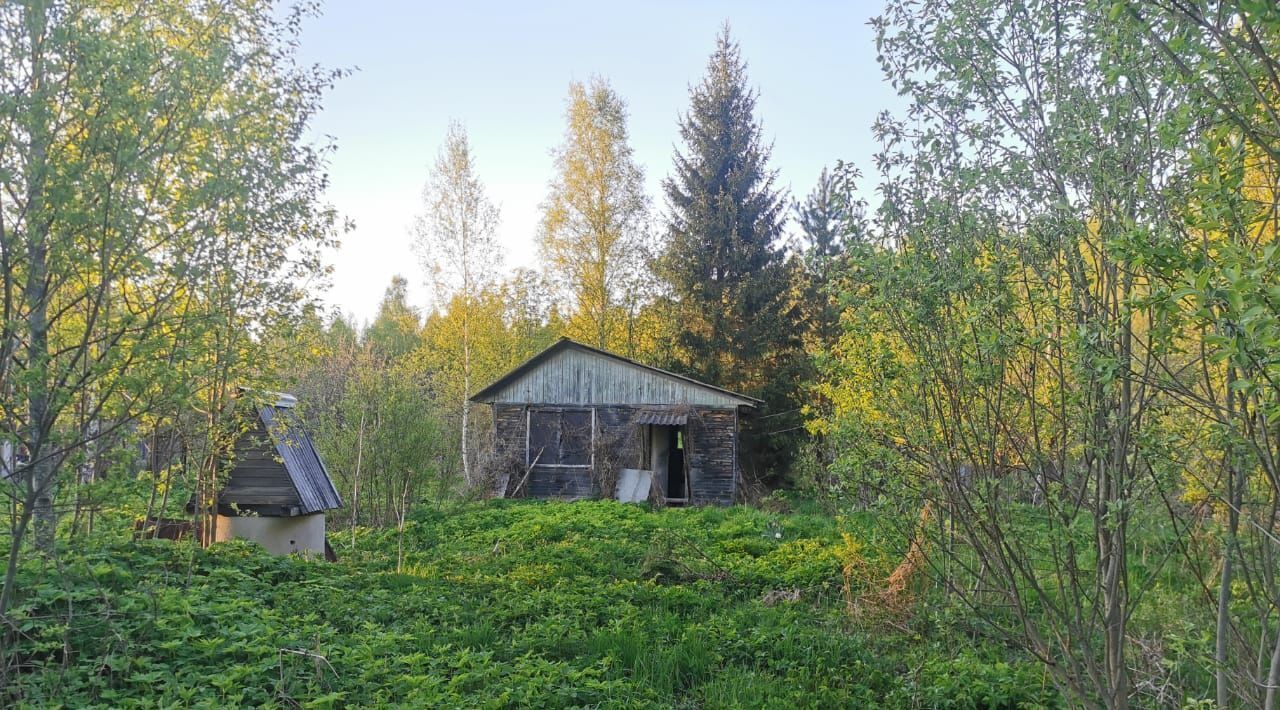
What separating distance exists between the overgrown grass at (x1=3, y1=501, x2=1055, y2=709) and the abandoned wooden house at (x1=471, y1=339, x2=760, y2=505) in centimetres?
947

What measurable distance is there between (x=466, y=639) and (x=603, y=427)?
1307 centimetres

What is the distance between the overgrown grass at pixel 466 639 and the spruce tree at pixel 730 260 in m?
13.9

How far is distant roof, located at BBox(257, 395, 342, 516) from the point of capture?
8.90 metres

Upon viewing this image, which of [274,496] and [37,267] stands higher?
[37,267]

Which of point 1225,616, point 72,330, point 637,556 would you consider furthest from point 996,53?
point 637,556

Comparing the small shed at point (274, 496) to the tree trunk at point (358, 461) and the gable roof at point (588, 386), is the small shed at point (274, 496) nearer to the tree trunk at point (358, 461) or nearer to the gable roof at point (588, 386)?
the tree trunk at point (358, 461)

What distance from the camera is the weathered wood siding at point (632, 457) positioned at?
748 inches

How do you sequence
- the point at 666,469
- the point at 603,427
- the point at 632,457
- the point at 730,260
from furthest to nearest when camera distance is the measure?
the point at 730,260
the point at 666,469
the point at 603,427
the point at 632,457

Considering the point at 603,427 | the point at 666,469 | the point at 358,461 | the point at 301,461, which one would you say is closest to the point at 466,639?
the point at 301,461

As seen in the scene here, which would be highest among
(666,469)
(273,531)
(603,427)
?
(603,427)

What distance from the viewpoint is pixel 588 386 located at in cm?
1969

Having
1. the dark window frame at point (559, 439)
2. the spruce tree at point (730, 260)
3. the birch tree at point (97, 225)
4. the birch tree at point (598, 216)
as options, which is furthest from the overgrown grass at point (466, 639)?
the birch tree at point (598, 216)

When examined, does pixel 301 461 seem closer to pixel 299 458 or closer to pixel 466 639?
pixel 299 458

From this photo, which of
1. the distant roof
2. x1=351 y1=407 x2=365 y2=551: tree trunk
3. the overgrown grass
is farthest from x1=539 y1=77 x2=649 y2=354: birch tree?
the overgrown grass
